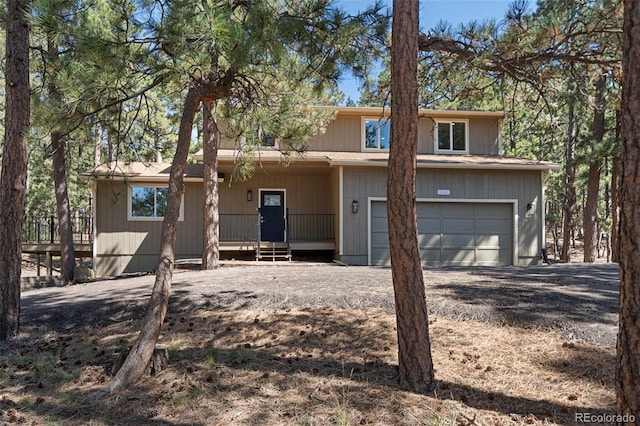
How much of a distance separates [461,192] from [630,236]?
10473mm

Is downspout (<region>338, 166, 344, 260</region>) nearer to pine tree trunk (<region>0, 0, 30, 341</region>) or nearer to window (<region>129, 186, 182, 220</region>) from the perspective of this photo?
window (<region>129, 186, 182, 220</region>)

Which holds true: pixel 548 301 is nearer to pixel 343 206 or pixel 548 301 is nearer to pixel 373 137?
pixel 343 206

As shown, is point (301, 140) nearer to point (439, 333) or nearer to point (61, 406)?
point (439, 333)

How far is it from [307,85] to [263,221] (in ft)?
25.8

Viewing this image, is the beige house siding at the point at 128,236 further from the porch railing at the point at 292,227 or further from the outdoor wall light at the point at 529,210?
the outdoor wall light at the point at 529,210

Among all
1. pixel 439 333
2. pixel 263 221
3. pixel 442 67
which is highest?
pixel 442 67

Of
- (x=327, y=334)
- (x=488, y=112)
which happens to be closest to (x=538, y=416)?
(x=327, y=334)

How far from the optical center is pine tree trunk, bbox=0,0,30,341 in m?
5.64

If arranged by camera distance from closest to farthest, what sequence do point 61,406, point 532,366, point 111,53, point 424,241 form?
1. point 61,406
2. point 532,366
3. point 111,53
4. point 424,241

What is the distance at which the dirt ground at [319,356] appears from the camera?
3662 mm

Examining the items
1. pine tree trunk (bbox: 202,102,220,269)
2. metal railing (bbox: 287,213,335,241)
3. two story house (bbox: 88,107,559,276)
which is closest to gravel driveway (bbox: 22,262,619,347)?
pine tree trunk (bbox: 202,102,220,269)

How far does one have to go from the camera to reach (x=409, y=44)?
4.04 metres

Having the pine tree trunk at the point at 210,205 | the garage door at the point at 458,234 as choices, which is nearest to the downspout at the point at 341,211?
the garage door at the point at 458,234

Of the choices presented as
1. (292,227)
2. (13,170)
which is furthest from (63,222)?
(13,170)
